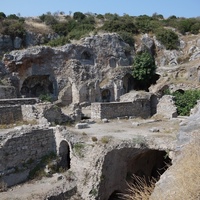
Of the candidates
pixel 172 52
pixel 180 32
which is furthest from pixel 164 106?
pixel 180 32

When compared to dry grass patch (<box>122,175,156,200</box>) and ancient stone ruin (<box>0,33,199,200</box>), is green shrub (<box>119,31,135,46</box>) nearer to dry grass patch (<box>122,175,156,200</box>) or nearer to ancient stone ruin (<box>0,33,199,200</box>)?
ancient stone ruin (<box>0,33,199,200</box>)

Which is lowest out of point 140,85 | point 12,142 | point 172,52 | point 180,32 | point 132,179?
point 132,179

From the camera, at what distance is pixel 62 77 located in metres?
31.9

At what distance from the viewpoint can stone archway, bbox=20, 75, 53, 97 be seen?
31.5 metres

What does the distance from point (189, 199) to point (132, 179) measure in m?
8.71

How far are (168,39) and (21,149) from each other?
32866mm

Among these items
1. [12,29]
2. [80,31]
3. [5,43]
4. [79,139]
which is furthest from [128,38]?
[79,139]

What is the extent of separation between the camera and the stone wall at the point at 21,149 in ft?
39.1

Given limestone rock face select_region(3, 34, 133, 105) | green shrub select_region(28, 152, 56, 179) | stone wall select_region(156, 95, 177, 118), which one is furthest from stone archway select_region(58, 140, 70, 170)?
limestone rock face select_region(3, 34, 133, 105)

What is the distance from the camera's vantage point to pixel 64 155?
13617 millimetres

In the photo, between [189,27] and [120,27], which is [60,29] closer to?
[120,27]

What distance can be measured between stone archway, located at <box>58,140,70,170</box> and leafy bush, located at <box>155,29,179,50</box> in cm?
3043

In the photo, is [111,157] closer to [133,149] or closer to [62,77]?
[133,149]

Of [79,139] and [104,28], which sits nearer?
[79,139]
